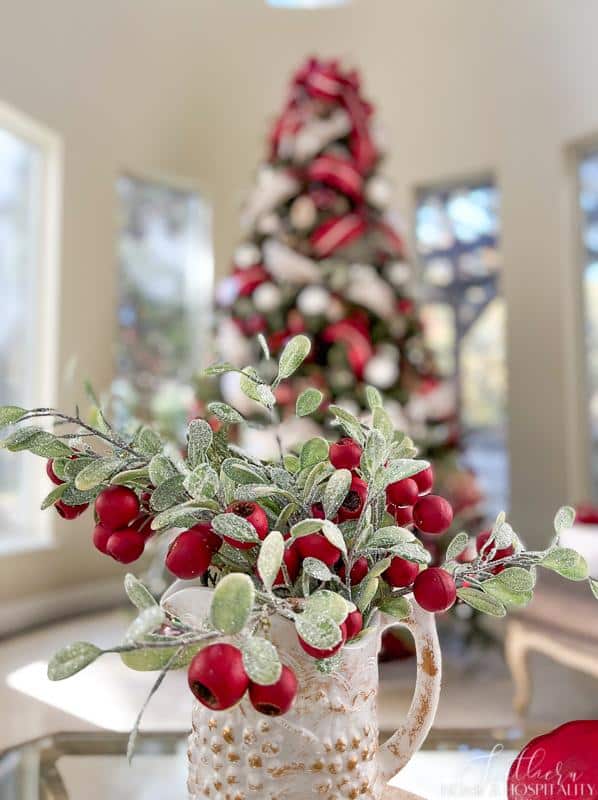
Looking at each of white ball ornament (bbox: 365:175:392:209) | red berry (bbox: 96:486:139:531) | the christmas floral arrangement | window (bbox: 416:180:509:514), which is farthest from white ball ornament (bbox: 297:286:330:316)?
red berry (bbox: 96:486:139:531)

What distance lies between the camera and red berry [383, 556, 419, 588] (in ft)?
1.85

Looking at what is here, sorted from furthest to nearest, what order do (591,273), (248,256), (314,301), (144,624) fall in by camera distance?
(591,273), (248,256), (314,301), (144,624)

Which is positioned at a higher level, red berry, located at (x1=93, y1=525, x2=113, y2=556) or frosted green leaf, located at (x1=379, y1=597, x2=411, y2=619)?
red berry, located at (x1=93, y1=525, x2=113, y2=556)

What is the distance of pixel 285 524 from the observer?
578 millimetres

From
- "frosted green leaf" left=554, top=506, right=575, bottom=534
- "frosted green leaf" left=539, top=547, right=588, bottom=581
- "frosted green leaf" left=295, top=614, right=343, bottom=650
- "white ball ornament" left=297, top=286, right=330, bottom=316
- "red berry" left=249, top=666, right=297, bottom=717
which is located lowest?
"red berry" left=249, top=666, right=297, bottom=717

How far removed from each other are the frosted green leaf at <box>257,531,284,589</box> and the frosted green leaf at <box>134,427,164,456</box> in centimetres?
18

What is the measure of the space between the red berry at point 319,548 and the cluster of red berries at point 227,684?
0.33ft

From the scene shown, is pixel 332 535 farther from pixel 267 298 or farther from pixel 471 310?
pixel 471 310

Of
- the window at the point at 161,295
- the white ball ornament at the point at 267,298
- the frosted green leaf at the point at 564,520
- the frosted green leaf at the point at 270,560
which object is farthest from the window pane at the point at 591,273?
the frosted green leaf at the point at 270,560

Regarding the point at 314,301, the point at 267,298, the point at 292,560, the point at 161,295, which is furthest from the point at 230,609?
the point at 161,295

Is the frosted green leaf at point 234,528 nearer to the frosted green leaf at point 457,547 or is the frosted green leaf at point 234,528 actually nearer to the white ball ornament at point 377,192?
the frosted green leaf at point 457,547

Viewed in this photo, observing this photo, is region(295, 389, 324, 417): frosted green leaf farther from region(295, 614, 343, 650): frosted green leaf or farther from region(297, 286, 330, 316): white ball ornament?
region(297, 286, 330, 316): white ball ornament

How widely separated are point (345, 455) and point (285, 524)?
A: 0.08 m

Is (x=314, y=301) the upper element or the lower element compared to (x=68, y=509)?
upper
